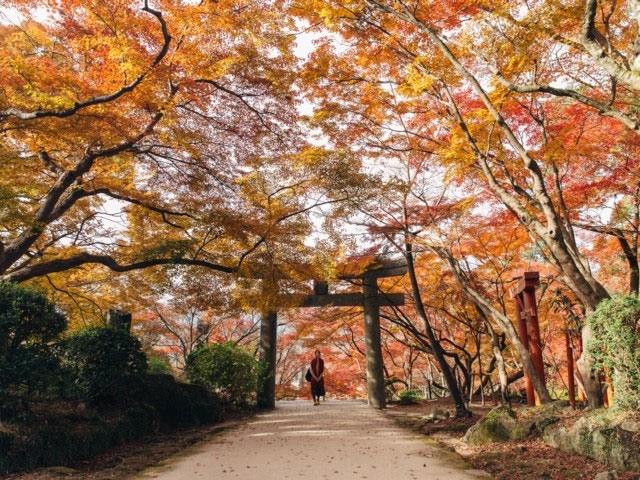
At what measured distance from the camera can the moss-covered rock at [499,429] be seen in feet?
16.6

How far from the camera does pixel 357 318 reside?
15.5 meters

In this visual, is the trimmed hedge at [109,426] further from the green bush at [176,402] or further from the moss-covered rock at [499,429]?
the moss-covered rock at [499,429]

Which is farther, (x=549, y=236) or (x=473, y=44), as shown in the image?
(x=473, y=44)

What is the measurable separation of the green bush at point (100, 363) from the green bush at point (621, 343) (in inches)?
238

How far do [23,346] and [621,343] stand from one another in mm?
6110

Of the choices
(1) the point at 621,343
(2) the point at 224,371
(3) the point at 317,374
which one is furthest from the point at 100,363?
(3) the point at 317,374

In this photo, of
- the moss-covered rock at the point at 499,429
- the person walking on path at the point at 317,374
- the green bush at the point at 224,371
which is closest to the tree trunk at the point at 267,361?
the green bush at the point at 224,371

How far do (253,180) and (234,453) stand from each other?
4804 mm

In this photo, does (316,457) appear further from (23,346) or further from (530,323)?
(530,323)

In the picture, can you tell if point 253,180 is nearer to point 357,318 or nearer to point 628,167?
point 628,167

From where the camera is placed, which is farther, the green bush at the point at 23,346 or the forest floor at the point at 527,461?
the green bush at the point at 23,346

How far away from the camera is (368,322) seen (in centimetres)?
1105

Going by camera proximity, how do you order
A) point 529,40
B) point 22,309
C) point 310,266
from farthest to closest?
point 310,266 < point 529,40 < point 22,309

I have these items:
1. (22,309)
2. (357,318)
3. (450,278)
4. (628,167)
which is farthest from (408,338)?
(22,309)
